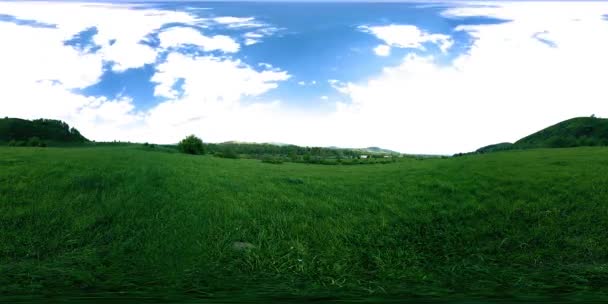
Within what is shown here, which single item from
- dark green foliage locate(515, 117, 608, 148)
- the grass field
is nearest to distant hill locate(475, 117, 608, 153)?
dark green foliage locate(515, 117, 608, 148)

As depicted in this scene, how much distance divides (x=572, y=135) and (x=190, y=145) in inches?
1716

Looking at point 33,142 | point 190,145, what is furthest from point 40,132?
point 190,145

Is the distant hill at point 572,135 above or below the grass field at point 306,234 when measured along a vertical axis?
above

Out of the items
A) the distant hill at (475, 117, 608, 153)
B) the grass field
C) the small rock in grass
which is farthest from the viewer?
the distant hill at (475, 117, 608, 153)

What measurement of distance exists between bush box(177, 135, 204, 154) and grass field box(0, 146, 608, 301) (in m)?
31.7

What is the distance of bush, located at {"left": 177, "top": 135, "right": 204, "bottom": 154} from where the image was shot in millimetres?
49250

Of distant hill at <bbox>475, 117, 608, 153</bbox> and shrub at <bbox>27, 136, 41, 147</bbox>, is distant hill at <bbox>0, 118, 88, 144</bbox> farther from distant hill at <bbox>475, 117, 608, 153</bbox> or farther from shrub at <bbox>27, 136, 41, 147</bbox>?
distant hill at <bbox>475, 117, 608, 153</bbox>

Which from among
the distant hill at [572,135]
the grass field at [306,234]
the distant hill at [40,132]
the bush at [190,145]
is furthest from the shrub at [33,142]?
the distant hill at [572,135]

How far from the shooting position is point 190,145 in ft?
163

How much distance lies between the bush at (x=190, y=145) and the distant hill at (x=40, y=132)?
634 inches

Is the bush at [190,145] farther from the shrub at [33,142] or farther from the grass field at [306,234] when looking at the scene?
the grass field at [306,234]

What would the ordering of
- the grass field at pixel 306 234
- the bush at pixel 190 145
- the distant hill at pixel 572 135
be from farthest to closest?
1. the bush at pixel 190 145
2. the distant hill at pixel 572 135
3. the grass field at pixel 306 234

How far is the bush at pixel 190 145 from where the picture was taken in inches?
1939

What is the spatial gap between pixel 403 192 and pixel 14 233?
1322cm
